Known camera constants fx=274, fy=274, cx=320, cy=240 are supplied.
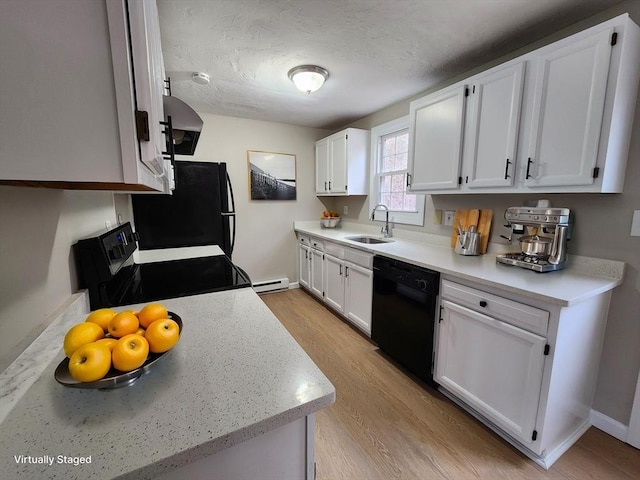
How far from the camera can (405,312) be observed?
2027mm

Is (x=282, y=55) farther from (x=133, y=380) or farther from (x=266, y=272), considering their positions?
(x=266, y=272)

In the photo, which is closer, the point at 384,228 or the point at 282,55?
the point at 282,55

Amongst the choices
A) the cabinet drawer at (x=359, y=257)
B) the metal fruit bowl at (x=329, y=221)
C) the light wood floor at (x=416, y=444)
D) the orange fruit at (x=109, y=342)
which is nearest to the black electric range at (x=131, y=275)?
the orange fruit at (x=109, y=342)

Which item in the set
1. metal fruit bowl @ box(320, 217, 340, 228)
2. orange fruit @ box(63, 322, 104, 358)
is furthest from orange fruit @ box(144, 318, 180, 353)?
metal fruit bowl @ box(320, 217, 340, 228)

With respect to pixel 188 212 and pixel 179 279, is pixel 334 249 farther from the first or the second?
pixel 179 279

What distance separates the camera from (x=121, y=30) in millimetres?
473

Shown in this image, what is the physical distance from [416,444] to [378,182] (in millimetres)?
2533

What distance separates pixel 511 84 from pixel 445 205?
1.02 metres

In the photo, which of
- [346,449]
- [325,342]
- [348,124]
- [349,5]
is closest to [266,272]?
[325,342]

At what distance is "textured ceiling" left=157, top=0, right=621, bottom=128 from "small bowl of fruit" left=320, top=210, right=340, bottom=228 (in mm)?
A: 1651

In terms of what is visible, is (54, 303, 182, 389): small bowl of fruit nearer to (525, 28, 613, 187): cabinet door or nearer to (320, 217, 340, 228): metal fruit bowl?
(525, 28, 613, 187): cabinet door

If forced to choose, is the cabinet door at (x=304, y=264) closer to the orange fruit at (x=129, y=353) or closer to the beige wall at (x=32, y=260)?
the beige wall at (x=32, y=260)

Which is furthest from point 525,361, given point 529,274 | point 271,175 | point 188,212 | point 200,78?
point 271,175

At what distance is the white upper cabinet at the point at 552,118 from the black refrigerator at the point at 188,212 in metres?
2.04
